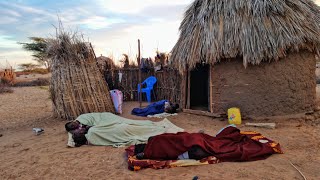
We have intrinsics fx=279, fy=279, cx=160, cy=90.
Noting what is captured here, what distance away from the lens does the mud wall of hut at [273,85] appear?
6645 mm

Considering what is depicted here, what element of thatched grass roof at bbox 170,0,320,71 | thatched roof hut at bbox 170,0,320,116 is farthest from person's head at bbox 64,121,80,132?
thatched roof hut at bbox 170,0,320,116

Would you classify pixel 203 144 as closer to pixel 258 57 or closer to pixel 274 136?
pixel 274 136

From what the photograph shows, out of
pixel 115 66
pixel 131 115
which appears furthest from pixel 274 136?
pixel 115 66

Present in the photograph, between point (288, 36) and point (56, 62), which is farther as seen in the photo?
point (56, 62)

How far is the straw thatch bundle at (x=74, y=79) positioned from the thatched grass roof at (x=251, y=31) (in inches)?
97.0

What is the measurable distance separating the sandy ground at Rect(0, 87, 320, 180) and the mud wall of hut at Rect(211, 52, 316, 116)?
462mm

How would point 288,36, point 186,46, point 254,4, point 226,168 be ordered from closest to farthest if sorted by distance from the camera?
point 226,168, point 288,36, point 254,4, point 186,46

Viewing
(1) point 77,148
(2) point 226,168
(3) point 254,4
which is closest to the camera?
(2) point 226,168

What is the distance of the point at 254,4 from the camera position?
6812 mm

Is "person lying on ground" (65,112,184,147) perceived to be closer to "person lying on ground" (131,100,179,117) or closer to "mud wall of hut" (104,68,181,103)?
"person lying on ground" (131,100,179,117)

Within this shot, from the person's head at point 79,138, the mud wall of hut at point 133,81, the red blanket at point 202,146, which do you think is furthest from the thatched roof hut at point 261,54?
the person's head at point 79,138

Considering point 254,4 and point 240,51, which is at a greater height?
point 254,4

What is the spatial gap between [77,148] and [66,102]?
271 centimetres

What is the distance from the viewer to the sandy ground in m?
3.61
